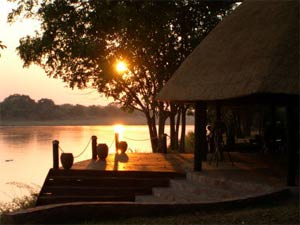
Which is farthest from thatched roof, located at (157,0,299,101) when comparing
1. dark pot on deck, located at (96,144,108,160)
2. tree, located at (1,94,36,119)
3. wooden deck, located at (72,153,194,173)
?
tree, located at (1,94,36,119)

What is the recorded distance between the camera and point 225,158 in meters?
15.1

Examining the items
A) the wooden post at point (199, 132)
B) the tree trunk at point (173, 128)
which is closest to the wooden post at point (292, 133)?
the wooden post at point (199, 132)

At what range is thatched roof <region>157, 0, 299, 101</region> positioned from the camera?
9.77m

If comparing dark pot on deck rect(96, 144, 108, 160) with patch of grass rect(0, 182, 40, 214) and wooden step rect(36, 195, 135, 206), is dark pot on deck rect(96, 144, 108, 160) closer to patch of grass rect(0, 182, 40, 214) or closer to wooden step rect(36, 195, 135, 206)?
patch of grass rect(0, 182, 40, 214)

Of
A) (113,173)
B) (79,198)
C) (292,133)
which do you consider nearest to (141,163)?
(113,173)

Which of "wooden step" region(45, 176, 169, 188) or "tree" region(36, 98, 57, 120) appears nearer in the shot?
"wooden step" region(45, 176, 169, 188)

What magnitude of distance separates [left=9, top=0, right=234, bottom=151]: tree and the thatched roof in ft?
Answer: 22.2

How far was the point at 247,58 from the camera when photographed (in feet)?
35.4

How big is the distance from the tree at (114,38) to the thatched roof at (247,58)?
6766 mm

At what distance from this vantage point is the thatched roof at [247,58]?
977 centimetres

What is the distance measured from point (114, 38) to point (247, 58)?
10805 millimetres

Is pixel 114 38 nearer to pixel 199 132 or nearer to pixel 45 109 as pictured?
pixel 199 132

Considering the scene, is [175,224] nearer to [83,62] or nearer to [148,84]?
[83,62]

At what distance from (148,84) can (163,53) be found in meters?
2.05
